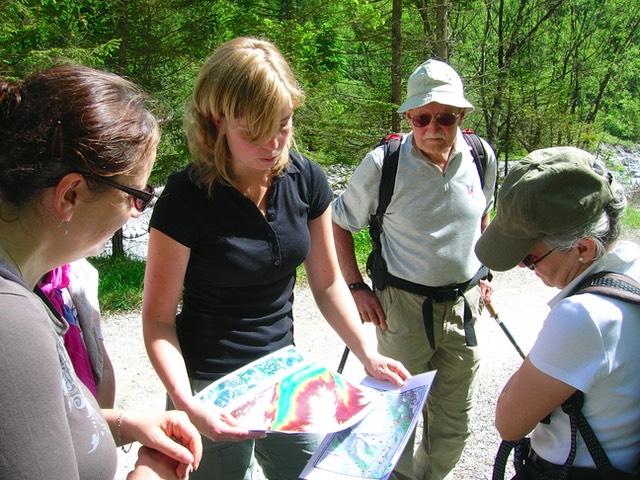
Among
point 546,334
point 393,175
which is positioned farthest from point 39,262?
point 393,175

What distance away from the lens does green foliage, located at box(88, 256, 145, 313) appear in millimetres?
5516

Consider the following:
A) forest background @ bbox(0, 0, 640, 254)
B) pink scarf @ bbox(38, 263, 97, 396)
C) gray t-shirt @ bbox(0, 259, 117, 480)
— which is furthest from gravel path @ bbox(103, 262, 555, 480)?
forest background @ bbox(0, 0, 640, 254)

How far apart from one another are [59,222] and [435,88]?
2.12 metres

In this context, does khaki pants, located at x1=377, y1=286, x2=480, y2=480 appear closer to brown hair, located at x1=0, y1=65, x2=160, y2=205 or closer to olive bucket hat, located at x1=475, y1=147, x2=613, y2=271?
olive bucket hat, located at x1=475, y1=147, x2=613, y2=271

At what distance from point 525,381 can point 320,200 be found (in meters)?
0.98

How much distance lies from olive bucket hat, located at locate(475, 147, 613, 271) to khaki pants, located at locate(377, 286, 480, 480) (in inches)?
47.7

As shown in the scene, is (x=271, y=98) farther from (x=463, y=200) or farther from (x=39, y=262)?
(x=463, y=200)

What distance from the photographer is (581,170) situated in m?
1.56

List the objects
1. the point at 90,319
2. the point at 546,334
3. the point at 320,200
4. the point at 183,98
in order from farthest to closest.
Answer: the point at 183,98, the point at 320,200, the point at 90,319, the point at 546,334

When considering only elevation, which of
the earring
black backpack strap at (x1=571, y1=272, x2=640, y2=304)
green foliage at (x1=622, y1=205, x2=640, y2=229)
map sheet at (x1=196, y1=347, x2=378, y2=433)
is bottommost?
green foliage at (x1=622, y1=205, x2=640, y2=229)

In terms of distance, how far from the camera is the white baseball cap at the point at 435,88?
282 centimetres

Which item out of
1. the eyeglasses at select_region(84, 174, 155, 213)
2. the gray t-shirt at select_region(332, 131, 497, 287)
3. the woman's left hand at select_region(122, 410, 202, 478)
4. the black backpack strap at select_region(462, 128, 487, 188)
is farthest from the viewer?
the black backpack strap at select_region(462, 128, 487, 188)

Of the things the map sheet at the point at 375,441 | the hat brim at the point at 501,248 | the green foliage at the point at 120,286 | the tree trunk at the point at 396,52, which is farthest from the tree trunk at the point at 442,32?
the map sheet at the point at 375,441

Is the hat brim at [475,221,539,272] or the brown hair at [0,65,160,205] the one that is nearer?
the brown hair at [0,65,160,205]
